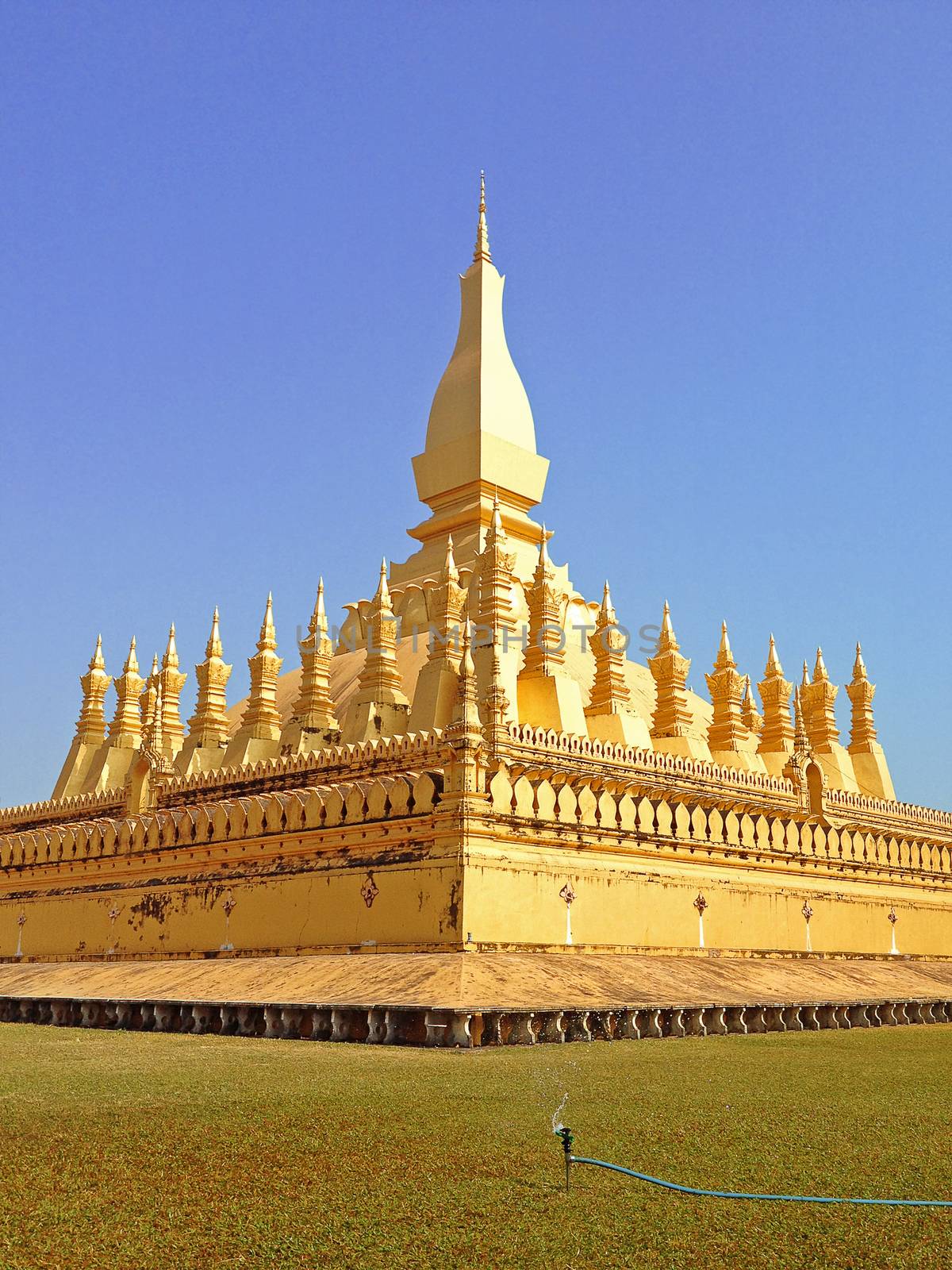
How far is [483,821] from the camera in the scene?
16109mm

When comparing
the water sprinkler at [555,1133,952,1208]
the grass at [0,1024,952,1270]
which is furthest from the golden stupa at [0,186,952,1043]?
the water sprinkler at [555,1133,952,1208]

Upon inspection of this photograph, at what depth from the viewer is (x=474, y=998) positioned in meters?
12.5

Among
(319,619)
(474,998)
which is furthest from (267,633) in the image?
(474,998)

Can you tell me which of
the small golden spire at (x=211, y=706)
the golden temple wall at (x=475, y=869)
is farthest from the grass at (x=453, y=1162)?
the small golden spire at (x=211, y=706)

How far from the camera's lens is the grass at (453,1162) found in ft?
16.2

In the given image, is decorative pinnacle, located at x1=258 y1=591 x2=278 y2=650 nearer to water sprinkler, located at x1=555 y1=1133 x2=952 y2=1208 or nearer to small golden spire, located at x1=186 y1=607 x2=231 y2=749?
small golden spire, located at x1=186 y1=607 x2=231 y2=749

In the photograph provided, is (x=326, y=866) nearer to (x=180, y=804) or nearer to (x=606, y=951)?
(x=606, y=951)

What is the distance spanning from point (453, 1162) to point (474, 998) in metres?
6.32

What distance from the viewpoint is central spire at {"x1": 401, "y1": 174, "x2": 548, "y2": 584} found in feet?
104

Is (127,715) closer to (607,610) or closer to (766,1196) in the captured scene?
(607,610)

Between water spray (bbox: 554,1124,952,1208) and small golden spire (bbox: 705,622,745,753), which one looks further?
small golden spire (bbox: 705,622,745,753)

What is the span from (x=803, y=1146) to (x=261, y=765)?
1595cm

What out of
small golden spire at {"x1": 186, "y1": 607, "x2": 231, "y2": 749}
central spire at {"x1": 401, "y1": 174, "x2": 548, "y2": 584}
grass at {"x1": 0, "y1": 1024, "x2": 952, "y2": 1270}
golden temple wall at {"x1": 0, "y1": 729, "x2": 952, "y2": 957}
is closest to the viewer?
grass at {"x1": 0, "y1": 1024, "x2": 952, "y2": 1270}

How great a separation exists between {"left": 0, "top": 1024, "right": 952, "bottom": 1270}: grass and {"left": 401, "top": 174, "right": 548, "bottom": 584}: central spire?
71.7 ft
